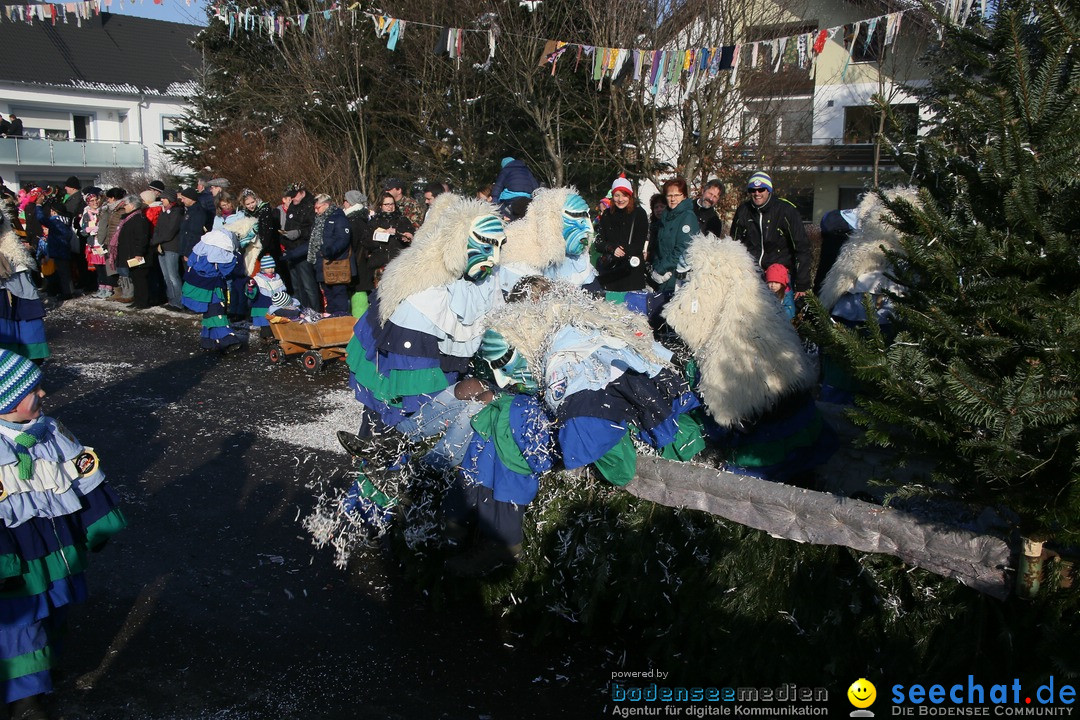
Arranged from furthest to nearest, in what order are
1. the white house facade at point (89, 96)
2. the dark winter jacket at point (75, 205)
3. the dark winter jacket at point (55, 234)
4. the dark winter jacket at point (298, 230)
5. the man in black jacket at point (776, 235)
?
the white house facade at point (89, 96), the dark winter jacket at point (75, 205), the dark winter jacket at point (55, 234), the dark winter jacket at point (298, 230), the man in black jacket at point (776, 235)

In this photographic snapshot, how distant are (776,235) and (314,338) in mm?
4983

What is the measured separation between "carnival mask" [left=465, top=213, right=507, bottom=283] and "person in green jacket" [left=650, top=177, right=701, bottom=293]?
3.73 metres

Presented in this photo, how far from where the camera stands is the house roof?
41938mm

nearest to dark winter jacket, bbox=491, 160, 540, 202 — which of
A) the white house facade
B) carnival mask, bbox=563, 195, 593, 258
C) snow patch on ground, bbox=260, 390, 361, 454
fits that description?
carnival mask, bbox=563, 195, 593, 258

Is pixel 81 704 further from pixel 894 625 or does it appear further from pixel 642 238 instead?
pixel 642 238

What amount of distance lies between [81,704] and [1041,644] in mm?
3751

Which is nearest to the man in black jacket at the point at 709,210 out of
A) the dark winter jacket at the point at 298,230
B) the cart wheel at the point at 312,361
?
the cart wheel at the point at 312,361

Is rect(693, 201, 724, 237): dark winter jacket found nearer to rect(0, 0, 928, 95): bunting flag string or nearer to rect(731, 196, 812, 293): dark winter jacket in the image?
rect(731, 196, 812, 293): dark winter jacket

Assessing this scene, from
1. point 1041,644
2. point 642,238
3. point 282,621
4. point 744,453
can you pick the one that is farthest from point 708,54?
point 1041,644

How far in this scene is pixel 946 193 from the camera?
9.95ft

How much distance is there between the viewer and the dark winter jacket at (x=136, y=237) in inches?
548

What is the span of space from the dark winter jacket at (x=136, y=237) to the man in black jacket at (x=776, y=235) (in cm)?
981

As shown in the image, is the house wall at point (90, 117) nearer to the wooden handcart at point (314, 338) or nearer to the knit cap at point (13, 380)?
the wooden handcart at point (314, 338)

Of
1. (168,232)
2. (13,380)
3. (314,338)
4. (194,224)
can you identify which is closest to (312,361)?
(314,338)
